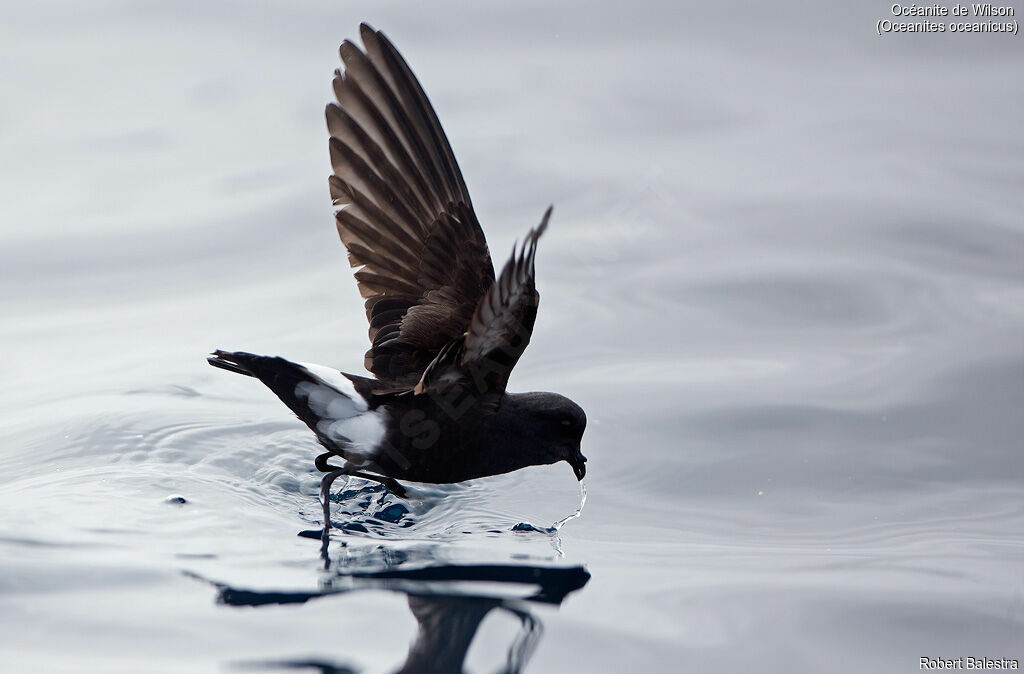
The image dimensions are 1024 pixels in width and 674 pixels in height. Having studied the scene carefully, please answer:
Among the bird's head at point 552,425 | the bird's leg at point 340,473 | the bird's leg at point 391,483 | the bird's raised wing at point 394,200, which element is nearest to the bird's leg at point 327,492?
the bird's leg at point 340,473

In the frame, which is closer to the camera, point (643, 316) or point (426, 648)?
point (426, 648)

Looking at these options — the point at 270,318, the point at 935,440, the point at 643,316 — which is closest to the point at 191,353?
the point at 270,318

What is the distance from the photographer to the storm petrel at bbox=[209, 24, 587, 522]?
471 cm

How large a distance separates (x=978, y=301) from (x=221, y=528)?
415 centimetres

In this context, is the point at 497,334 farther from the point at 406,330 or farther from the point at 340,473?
the point at 340,473

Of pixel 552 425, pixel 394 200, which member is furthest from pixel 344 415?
pixel 394 200

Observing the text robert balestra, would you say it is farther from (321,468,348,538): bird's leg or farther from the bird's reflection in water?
(321,468,348,538): bird's leg

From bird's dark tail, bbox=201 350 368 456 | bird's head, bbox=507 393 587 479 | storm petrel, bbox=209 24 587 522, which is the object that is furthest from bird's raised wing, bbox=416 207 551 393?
bird's dark tail, bbox=201 350 368 456

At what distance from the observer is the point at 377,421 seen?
482 cm

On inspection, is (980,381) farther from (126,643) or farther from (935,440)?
(126,643)

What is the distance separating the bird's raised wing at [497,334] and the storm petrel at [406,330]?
0.02 m

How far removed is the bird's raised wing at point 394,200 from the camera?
490 cm

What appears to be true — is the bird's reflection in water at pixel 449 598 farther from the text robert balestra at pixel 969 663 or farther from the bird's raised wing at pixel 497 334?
the text robert balestra at pixel 969 663

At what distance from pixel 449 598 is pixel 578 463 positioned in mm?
1327
